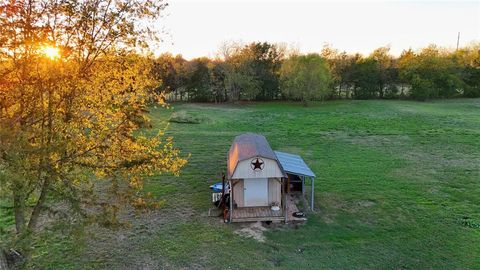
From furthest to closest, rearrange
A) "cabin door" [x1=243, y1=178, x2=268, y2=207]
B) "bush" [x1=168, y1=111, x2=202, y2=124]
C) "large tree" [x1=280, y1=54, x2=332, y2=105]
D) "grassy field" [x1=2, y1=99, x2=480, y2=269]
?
"large tree" [x1=280, y1=54, x2=332, y2=105] < "bush" [x1=168, y1=111, x2=202, y2=124] < "cabin door" [x1=243, y1=178, x2=268, y2=207] < "grassy field" [x1=2, y1=99, x2=480, y2=269]

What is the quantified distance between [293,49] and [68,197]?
173 ft

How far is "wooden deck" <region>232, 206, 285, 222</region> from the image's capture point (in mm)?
14059

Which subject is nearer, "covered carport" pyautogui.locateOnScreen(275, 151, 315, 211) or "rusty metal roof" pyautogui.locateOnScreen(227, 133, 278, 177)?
"rusty metal roof" pyautogui.locateOnScreen(227, 133, 278, 177)

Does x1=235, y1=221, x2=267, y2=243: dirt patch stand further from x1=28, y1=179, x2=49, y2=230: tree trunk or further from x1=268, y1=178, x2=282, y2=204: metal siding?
x1=28, y1=179, x2=49, y2=230: tree trunk

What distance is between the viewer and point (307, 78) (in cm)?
4591

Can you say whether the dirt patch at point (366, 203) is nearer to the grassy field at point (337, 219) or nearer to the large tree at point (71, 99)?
the grassy field at point (337, 219)

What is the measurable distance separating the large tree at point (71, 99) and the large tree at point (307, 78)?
1473 inches

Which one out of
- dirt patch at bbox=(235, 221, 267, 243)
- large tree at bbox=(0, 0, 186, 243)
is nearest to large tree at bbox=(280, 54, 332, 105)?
dirt patch at bbox=(235, 221, 267, 243)

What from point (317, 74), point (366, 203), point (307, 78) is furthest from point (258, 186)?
point (317, 74)

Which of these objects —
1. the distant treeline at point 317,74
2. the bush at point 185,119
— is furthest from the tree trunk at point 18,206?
the distant treeline at point 317,74

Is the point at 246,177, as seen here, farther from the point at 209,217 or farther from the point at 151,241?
the point at 151,241

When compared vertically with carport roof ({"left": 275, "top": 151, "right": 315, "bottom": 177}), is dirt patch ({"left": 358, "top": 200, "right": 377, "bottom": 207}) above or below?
below

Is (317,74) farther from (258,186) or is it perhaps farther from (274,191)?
(258,186)

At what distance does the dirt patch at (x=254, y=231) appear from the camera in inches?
514
